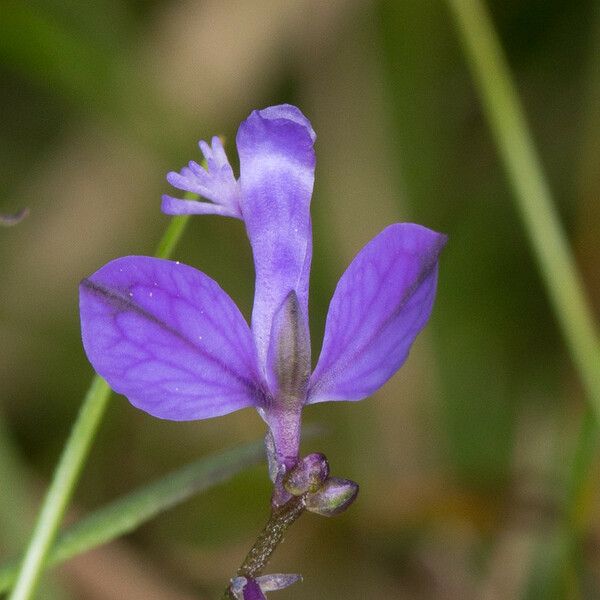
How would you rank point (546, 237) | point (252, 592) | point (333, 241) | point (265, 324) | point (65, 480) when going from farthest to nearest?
point (333, 241) < point (546, 237) < point (65, 480) < point (265, 324) < point (252, 592)

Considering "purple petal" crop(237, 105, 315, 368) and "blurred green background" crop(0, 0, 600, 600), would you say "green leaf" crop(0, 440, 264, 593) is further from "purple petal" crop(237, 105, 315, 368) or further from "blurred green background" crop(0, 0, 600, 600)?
"blurred green background" crop(0, 0, 600, 600)

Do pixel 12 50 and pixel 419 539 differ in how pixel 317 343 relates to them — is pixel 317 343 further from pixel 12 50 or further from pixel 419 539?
pixel 12 50

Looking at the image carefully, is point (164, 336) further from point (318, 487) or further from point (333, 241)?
point (333, 241)

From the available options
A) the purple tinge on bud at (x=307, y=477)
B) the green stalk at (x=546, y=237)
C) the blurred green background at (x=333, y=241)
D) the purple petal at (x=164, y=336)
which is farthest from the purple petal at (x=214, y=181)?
the blurred green background at (x=333, y=241)

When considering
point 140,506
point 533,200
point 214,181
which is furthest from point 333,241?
point 214,181

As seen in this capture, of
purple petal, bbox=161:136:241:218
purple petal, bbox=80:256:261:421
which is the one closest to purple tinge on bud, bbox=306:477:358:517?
purple petal, bbox=80:256:261:421

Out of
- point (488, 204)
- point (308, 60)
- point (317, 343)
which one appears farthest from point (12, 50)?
point (488, 204)

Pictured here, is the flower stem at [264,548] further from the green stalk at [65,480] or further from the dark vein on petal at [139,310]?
the green stalk at [65,480]
